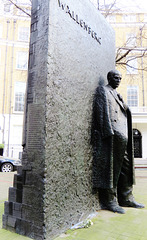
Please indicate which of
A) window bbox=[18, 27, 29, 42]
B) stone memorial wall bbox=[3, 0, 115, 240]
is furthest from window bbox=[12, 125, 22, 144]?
stone memorial wall bbox=[3, 0, 115, 240]

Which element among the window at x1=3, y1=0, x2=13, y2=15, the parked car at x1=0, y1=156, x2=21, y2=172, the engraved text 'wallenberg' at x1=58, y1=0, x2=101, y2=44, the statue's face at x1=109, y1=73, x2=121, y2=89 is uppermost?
the window at x1=3, y1=0, x2=13, y2=15

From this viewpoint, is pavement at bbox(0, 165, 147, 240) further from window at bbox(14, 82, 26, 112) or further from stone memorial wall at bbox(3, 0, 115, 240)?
window at bbox(14, 82, 26, 112)

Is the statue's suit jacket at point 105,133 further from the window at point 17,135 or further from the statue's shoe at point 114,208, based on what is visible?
the window at point 17,135

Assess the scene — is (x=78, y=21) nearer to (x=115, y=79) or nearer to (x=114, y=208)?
(x=115, y=79)

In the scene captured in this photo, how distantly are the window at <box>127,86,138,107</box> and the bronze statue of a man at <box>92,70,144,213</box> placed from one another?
66.4 ft

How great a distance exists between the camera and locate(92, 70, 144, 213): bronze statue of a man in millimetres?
3461

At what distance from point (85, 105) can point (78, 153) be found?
31.2 inches

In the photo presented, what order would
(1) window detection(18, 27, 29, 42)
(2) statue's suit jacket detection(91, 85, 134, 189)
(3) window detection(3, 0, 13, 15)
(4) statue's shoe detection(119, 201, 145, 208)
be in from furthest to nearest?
1. (1) window detection(18, 27, 29, 42)
2. (3) window detection(3, 0, 13, 15)
3. (4) statue's shoe detection(119, 201, 145, 208)
4. (2) statue's suit jacket detection(91, 85, 134, 189)

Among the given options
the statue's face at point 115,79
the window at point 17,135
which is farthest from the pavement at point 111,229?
the window at point 17,135

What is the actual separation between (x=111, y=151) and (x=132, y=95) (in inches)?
830

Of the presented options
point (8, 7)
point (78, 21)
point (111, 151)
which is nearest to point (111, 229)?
point (111, 151)

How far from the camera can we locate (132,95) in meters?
23.5

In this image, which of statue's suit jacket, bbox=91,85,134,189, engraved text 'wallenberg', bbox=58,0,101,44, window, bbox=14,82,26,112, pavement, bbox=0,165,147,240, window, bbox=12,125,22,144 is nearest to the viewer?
pavement, bbox=0,165,147,240

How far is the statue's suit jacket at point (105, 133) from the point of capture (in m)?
3.43
